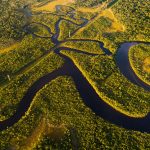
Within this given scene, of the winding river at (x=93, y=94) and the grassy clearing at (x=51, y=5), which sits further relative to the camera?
the grassy clearing at (x=51, y=5)

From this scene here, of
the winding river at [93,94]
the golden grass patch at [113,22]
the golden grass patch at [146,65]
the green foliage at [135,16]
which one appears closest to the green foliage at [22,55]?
the winding river at [93,94]

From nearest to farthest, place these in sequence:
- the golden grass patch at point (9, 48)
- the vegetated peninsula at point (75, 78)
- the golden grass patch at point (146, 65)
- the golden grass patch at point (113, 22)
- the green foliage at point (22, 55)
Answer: the vegetated peninsula at point (75, 78) → the green foliage at point (22, 55) → the golden grass patch at point (146, 65) → the golden grass patch at point (9, 48) → the golden grass patch at point (113, 22)

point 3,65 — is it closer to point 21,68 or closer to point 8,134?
point 21,68

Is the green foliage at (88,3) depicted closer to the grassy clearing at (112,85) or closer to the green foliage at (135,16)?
the green foliage at (135,16)

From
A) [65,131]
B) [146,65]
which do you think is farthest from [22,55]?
[146,65]

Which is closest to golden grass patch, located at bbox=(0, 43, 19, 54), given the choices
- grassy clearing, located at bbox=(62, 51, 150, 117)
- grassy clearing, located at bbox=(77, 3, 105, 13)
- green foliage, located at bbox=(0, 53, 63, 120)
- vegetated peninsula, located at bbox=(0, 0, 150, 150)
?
vegetated peninsula, located at bbox=(0, 0, 150, 150)

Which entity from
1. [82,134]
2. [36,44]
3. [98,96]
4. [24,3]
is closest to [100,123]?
[82,134]
